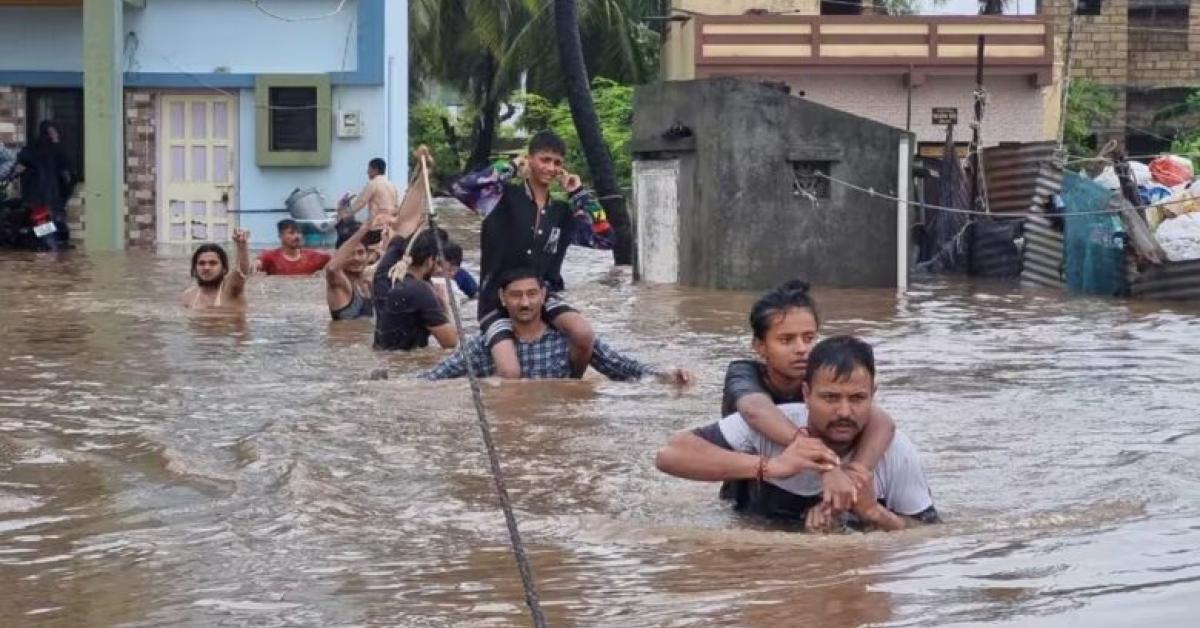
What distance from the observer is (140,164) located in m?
27.2

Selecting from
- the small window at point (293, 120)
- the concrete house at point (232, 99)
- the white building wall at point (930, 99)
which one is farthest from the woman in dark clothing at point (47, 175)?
the white building wall at point (930, 99)

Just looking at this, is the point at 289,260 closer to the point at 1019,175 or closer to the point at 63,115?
the point at 1019,175

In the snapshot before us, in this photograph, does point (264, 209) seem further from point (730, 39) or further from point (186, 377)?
point (186, 377)

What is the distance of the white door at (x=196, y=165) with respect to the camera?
27281 mm

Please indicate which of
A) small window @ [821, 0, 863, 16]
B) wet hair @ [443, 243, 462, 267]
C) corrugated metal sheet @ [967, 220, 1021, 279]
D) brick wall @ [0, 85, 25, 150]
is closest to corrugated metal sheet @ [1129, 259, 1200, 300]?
corrugated metal sheet @ [967, 220, 1021, 279]

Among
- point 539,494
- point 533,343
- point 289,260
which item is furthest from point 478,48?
point 539,494

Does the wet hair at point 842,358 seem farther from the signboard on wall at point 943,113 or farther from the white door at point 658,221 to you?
the signboard on wall at point 943,113

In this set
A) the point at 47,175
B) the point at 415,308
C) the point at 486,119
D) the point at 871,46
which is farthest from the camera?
the point at 486,119

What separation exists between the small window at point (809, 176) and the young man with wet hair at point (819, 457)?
44.5ft

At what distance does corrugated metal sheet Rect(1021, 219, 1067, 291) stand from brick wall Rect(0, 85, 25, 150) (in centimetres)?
1393

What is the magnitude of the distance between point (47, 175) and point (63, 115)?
1.59m

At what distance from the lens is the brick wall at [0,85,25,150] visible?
27422mm

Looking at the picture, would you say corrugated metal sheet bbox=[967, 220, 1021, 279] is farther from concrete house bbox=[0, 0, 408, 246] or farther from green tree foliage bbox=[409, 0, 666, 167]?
green tree foliage bbox=[409, 0, 666, 167]

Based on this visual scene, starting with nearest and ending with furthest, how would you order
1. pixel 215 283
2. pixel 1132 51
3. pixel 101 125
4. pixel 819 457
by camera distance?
1. pixel 819 457
2. pixel 215 283
3. pixel 101 125
4. pixel 1132 51
